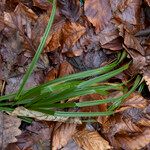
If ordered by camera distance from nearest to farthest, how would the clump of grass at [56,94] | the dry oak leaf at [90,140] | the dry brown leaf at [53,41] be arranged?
1. the clump of grass at [56,94]
2. the dry oak leaf at [90,140]
3. the dry brown leaf at [53,41]

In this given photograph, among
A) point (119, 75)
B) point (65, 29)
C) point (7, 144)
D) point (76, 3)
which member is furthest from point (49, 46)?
point (7, 144)

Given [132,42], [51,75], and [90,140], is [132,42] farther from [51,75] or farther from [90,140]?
[90,140]

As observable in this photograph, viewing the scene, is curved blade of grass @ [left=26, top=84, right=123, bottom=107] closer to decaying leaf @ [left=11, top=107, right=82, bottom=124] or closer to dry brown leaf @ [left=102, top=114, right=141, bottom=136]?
decaying leaf @ [left=11, top=107, right=82, bottom=124]

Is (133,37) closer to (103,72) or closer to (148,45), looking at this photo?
(148,45)

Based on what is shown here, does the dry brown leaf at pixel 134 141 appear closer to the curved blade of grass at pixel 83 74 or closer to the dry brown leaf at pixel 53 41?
the curved blade of grass at pixel 83 74

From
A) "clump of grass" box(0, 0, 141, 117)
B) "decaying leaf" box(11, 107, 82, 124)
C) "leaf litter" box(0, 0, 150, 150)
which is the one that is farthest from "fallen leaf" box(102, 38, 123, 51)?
"decaying leaf" box(11, 107, 82, 124)

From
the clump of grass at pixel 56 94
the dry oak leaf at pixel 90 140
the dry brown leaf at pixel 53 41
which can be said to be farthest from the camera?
the dry brown leaf at pixel 53 41

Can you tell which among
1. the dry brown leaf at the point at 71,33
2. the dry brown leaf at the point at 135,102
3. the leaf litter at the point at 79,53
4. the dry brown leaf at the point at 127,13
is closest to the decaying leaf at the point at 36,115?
the leaf litter at the point at 79,53
